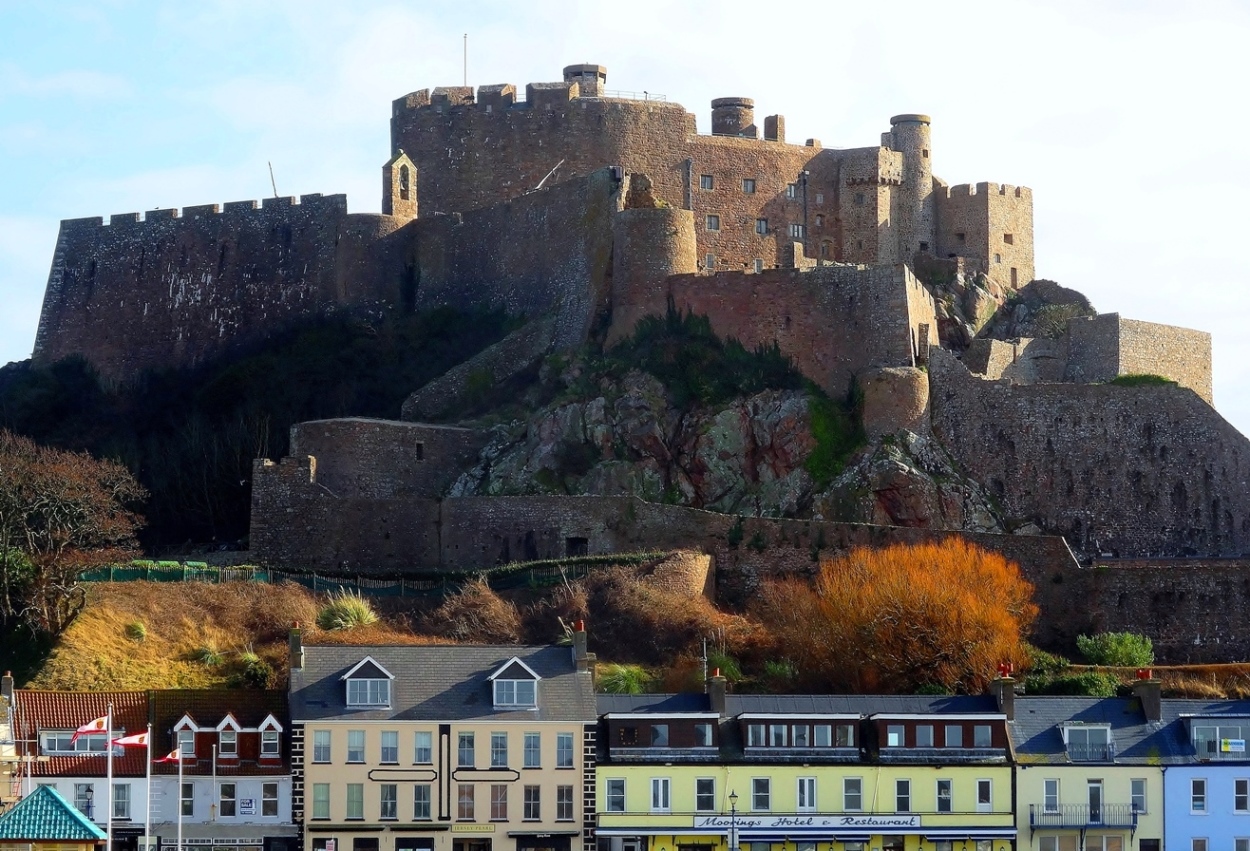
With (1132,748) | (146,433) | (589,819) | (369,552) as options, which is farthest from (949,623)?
(146,433)

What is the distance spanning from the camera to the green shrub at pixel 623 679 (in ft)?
228

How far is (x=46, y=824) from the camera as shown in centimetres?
5859

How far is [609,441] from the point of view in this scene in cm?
8425

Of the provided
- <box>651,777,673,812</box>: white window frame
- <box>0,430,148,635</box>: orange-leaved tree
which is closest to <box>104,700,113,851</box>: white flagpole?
<box>0,430,148,635</box>: orange-leaved tree

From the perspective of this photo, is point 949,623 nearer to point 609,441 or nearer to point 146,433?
point 609,441

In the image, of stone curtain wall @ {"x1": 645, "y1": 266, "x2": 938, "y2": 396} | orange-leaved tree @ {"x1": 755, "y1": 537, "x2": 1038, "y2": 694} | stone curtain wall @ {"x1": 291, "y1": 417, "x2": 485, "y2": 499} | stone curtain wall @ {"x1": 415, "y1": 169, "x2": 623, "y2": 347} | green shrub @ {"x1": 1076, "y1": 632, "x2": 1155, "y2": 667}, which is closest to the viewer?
orange-leaved tree @ {"x1": 755, "y1": 537, "x2": 1038, "y2": 694}

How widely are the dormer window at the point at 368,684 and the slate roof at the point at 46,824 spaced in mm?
6950

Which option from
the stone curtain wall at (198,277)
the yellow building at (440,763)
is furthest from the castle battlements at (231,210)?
the yellow building at (440,763)

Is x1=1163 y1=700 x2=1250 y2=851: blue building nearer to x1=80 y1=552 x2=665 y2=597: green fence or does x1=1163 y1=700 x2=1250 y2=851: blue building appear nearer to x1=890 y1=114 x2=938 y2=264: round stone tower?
x1=80 y1=552 x2=665 y2=597: green fence

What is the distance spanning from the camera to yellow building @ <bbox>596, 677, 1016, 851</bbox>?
2454 inches

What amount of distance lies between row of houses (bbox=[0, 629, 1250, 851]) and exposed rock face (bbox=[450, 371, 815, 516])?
19194mm

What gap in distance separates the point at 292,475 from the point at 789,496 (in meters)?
15.0

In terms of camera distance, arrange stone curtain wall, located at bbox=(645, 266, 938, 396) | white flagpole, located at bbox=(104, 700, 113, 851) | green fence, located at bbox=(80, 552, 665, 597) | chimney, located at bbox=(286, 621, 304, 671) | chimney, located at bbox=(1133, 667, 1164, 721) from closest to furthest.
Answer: white flagpole, located at bbox=(104, 700, 113, 851)
chimney, located at bbox=(286, 621, 304, 671)
chimney, located at bbox=(1133, 667, 1164, 721)
green fence, located at bbox=(80, 552, 665, 597)
stone curtain wall, located at bbox=(645, 266, 938, 396)

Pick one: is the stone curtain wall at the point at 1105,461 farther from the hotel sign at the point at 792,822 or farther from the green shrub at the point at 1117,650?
the hotel sign at the point at 792,822
